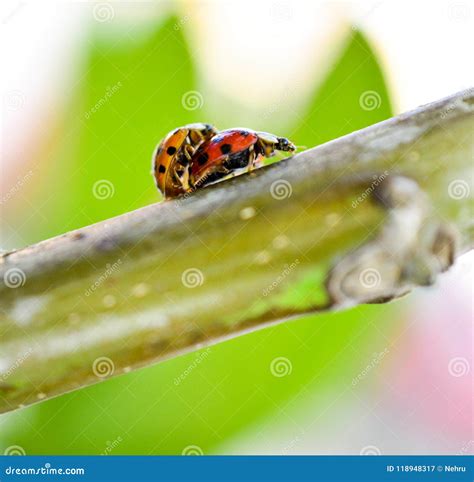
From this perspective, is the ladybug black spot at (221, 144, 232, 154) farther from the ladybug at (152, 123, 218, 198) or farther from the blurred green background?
the blurred green background

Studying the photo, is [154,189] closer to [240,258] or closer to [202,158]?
[202,158]

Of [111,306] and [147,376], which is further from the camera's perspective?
[147,376]

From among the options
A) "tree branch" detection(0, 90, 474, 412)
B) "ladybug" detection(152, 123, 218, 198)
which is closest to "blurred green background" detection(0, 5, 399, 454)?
"ladybug" detection(152, 123, 218, 198)

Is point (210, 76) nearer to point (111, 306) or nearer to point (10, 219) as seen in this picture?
point (10, 219)

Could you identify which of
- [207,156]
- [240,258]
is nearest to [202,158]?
[207,156]

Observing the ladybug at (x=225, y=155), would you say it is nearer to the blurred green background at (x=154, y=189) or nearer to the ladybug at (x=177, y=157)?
the ladybug at (x=177, y=157)

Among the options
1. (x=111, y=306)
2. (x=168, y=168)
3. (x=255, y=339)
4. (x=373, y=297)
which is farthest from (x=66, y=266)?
(x=255, y=339)
